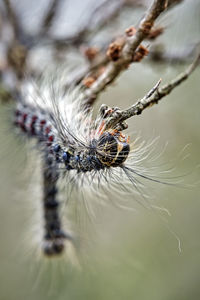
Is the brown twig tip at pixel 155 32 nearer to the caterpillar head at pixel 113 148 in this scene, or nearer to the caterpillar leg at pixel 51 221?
the caterpillar head at pixel 113 148

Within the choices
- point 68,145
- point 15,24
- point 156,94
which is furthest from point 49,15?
point 156,94

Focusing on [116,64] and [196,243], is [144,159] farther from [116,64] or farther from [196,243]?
[196,243]

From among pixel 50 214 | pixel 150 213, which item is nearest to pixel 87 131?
pixel 50 214

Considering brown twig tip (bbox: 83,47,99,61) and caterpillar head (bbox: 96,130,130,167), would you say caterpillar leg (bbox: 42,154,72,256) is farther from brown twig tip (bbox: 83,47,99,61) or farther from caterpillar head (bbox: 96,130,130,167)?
A: caterpillar head (bbox: 96,130,130,167)

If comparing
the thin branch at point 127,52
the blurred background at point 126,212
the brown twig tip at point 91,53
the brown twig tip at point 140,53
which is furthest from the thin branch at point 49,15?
the brown twig tip at point 140,53

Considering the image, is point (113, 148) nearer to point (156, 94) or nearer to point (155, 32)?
point (156, 94)

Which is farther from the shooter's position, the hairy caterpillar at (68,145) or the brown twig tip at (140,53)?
the brown twig tip at (140,53)

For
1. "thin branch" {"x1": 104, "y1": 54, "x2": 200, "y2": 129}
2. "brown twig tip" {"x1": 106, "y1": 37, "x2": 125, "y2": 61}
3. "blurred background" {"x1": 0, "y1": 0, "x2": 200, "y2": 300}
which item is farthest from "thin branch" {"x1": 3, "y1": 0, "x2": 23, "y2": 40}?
"thin branch" {"x1": 104, "y1": 54, "x2": 200, "y2": 129}
